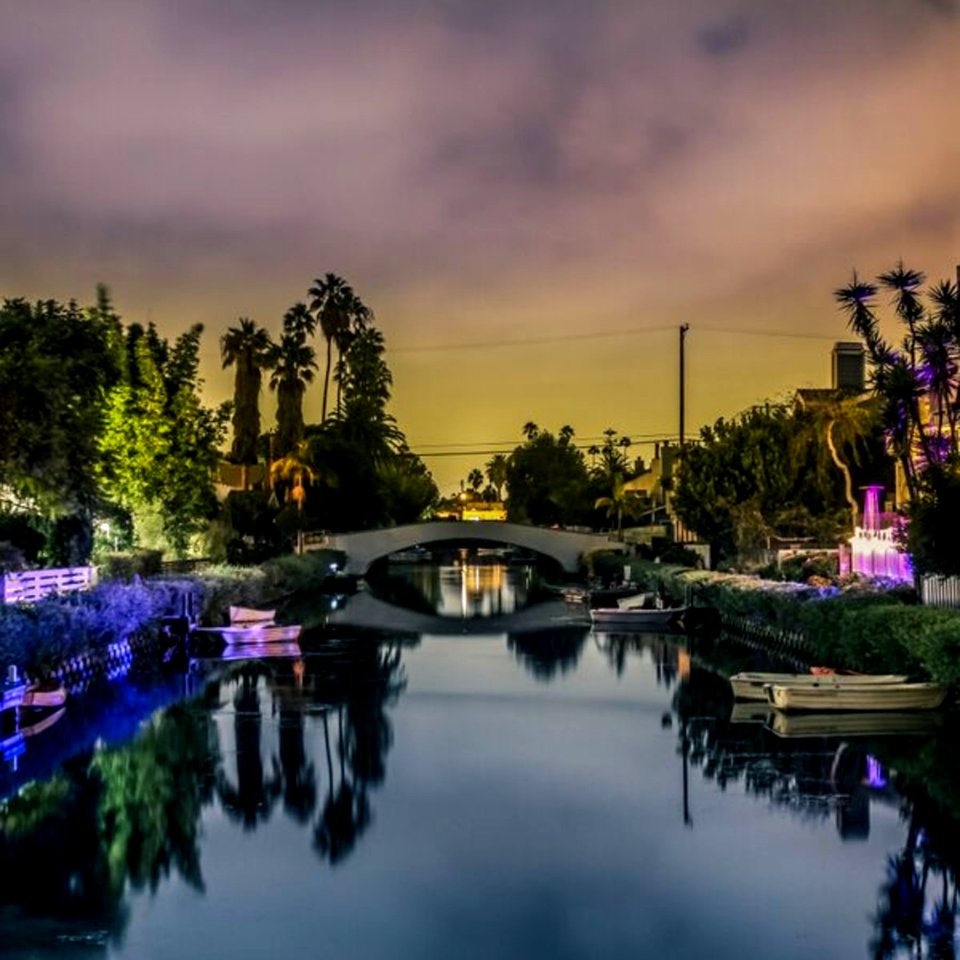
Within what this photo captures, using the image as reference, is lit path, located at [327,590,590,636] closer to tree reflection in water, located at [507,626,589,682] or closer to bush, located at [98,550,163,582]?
tree reflection in water, located at [507,626,589,682]

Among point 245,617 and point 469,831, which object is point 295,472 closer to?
point 245,617

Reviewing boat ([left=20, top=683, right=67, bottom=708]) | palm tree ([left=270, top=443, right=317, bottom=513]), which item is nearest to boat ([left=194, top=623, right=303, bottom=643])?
boat ([left=20, top=683, right=67, bottom=708])

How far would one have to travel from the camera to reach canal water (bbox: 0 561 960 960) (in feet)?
41.5

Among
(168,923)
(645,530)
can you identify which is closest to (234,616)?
(168,923)

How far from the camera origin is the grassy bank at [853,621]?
77.7 ft

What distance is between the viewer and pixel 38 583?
30938 mm

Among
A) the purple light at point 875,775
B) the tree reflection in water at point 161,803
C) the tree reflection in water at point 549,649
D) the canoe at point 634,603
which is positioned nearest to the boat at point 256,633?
the tree reflection in water at point 549,649

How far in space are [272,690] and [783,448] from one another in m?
30.7

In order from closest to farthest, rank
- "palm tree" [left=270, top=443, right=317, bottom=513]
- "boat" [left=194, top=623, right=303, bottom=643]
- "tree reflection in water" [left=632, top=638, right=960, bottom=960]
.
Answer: "tree reflection in water" [left=632, top=638, right=960, bottom=960], "boat" [left=194, top=623, right=303, bottom=643], "palm tree" [left=270, top=443, right=317, bottom=513]

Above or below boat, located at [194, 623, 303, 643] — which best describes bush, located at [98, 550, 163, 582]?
above

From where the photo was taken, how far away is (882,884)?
14.2m

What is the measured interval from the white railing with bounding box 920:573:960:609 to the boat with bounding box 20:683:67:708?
1807 cm

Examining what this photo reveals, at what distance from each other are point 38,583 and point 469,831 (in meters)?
17.4

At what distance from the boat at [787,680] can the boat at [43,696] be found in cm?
1354
